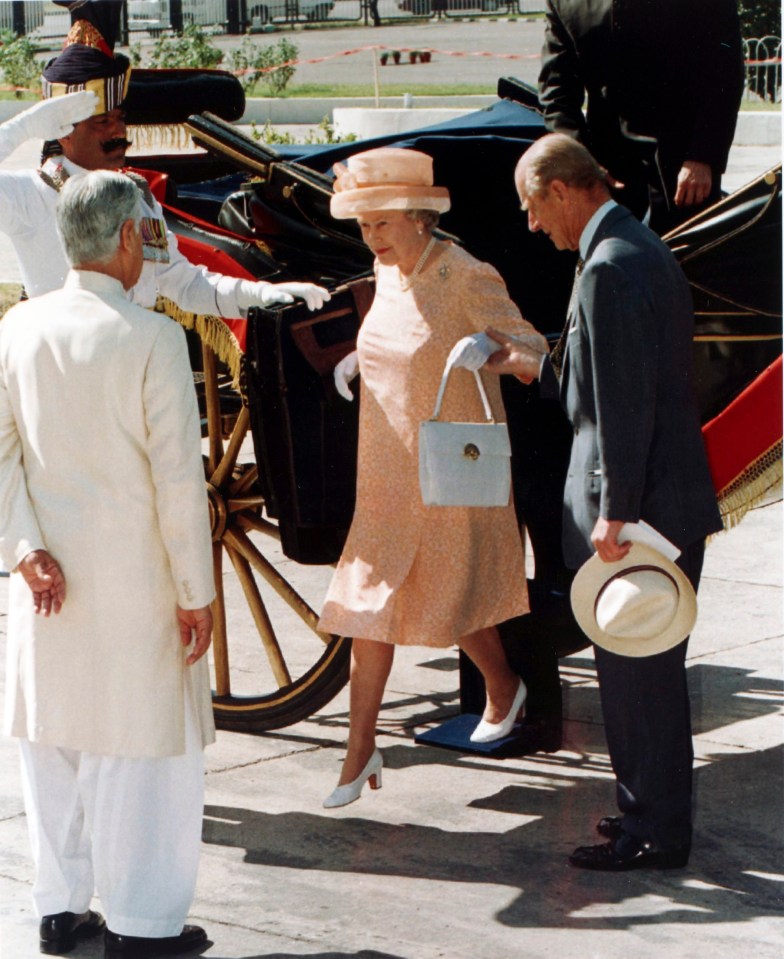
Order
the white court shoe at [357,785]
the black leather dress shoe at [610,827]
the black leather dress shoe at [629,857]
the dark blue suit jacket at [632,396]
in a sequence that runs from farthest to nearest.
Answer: the white court shoe at [357,785] < the black leather dress shoe at [610,827] < the black leather dress shoe at [629,857] < the dark blue suit jacket at [632,396]

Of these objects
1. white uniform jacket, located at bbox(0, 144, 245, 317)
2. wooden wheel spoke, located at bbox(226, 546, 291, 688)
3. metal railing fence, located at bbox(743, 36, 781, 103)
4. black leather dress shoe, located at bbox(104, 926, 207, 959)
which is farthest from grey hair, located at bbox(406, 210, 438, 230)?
metal railing fence, located at bbox(743, 36, 781, 103)

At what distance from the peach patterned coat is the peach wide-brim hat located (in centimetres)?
13

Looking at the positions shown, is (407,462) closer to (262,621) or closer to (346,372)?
(346,372)

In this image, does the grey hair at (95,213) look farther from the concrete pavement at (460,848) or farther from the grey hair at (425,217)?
the concrete pavement at (460,848)

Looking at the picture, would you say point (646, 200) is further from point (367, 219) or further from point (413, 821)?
point (413, 821)

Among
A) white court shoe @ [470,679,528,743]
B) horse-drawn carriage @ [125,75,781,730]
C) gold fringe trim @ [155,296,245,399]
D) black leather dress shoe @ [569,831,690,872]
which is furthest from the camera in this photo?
gold fringe trim @ [155,296,245,399]

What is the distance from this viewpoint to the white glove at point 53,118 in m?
4.43

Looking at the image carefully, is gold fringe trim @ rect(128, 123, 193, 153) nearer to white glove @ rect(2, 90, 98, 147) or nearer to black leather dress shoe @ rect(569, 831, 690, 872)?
white glove @ rect(2, 90, 98, 147)

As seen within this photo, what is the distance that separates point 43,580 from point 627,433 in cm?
124

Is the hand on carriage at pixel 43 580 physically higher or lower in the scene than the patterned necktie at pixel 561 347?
lower

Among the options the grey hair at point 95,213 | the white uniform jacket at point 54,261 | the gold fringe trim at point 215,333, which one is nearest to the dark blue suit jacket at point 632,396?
the grey hair at point 95,213

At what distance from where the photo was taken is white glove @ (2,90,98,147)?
4430 millimetres

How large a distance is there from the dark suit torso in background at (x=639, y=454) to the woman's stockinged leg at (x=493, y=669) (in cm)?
46

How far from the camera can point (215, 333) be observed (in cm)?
496
